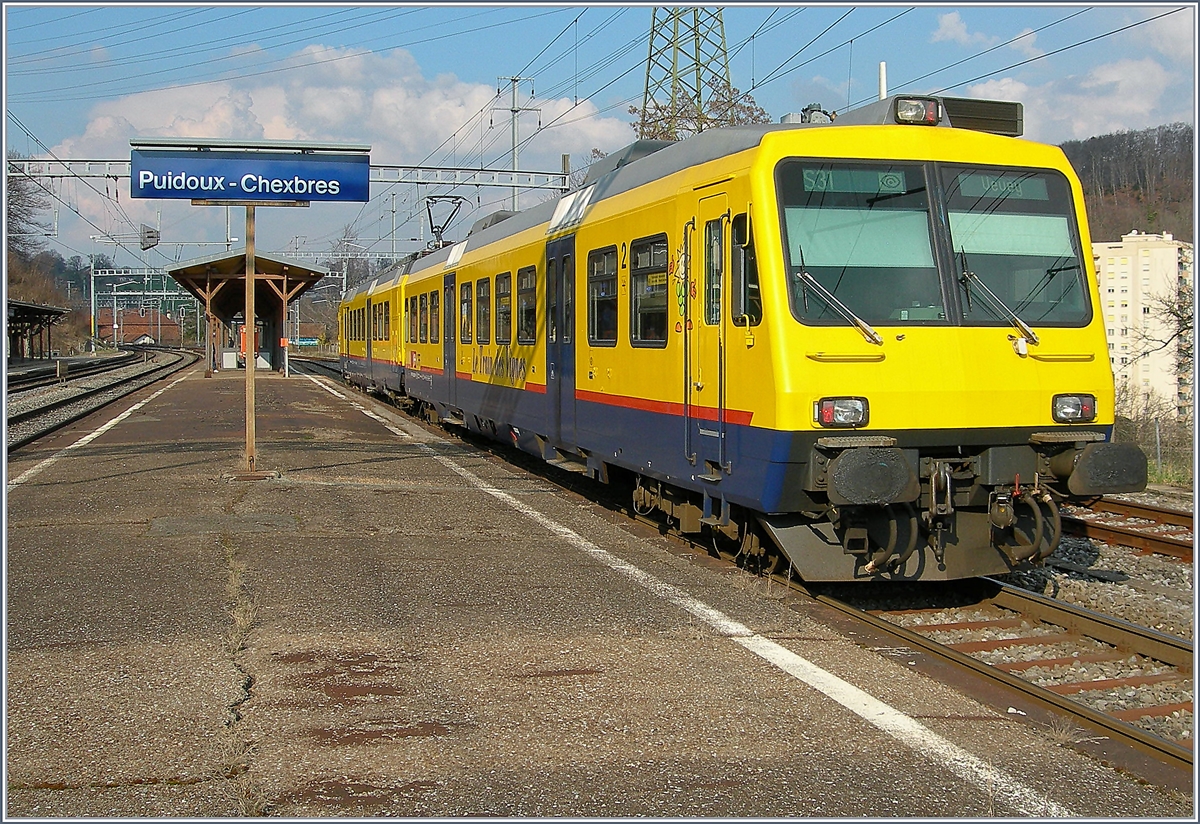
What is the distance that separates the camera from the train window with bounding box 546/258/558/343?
1147 cm

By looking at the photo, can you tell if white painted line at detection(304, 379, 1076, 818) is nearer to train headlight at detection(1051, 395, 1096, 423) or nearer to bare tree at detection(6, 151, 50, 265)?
train headlight at detection(1051, 395, 1096, 423)

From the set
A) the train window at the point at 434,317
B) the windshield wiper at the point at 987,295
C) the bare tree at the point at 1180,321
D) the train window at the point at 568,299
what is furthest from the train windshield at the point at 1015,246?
the bare tree at the point at 1180,321

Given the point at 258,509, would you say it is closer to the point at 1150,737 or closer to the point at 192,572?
the point at 192,572

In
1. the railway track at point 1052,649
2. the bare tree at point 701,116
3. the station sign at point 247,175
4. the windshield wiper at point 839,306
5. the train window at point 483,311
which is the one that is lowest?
the railway track at point 1052,649

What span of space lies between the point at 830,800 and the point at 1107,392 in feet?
13.6

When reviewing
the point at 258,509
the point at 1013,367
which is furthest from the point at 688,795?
the point at 258,509

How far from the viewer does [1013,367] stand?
694 cm

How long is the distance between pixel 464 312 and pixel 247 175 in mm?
4732

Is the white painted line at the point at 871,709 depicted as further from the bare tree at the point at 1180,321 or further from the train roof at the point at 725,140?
the bare tree at the point at 1180,321

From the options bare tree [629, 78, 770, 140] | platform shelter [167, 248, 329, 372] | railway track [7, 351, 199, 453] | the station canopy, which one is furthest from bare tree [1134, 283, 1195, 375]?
the station canopy

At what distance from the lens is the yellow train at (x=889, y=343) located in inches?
263

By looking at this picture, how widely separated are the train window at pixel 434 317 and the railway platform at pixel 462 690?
9.20 metres

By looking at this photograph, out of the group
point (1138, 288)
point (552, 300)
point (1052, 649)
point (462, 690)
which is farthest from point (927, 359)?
point (1138, 288)

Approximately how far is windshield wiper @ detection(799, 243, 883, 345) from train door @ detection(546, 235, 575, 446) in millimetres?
4322
